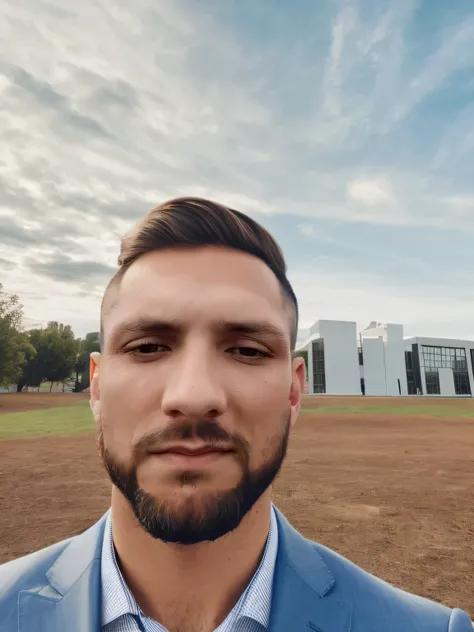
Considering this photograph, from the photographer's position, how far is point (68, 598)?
45.3 inches

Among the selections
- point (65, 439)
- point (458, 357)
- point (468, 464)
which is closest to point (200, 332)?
point (468, 464)

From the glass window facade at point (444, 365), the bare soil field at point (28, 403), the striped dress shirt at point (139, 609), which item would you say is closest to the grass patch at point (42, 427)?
the bare soil field at point (28, 403)

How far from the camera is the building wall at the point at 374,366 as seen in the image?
5644cm

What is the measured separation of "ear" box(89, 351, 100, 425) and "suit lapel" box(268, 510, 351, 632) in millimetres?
748

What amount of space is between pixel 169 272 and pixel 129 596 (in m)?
0.99

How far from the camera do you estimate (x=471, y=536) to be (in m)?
6.20

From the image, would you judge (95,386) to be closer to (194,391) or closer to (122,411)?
(122,411)

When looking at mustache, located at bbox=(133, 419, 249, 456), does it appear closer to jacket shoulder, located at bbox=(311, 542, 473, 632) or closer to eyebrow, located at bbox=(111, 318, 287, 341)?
eyebrow, located at bbox=(111, 318, 287, 341)

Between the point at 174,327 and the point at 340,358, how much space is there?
5499cm

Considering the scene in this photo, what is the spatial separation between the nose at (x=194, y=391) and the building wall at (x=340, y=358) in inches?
2114

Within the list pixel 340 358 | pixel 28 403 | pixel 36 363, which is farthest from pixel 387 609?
pixel 36 363

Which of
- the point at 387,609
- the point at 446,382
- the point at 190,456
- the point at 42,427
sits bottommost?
the point at 42,427

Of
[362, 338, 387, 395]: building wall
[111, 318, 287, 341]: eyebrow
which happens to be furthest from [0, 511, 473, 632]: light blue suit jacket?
[362, 338, 387, 395]: building wall

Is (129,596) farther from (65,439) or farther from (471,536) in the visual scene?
(65,439)
